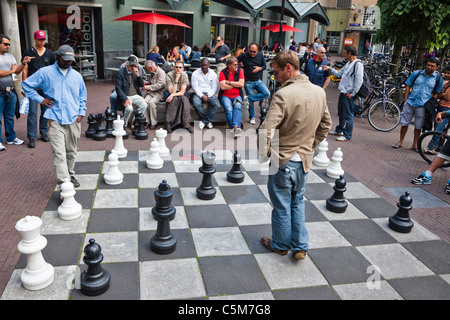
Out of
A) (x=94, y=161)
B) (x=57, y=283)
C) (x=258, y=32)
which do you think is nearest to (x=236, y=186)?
(x=94, y=161)

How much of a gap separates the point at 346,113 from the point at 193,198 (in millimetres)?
4412

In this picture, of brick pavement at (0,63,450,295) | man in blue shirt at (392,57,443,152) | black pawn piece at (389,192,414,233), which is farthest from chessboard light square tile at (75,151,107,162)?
man in blue shirt at (392,57,443,152)

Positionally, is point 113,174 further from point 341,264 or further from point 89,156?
point 341,264

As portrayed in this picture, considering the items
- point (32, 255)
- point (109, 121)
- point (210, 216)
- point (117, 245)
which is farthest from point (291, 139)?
point (109, 121)

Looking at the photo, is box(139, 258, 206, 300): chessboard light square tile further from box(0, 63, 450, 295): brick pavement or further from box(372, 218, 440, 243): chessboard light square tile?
box(372, 218, 440, 243): chessboard light square tile

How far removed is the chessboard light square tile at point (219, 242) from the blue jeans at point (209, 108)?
14.2ft

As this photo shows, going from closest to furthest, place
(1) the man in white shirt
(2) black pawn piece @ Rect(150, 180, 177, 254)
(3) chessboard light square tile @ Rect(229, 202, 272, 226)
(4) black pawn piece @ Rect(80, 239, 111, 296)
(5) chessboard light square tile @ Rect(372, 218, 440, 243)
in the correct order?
(4) black pawn piece @ Rect(80, 239, 111, 296) → (2) black pawn piece @ Rect(150, 180, 177, 254) → (5) chessboard light square tile @ Rect(372, 218, 440, 243) → (3) chessboard light square tile @ Rect(229, 202, 272, 226) → (1) the man in white shirt

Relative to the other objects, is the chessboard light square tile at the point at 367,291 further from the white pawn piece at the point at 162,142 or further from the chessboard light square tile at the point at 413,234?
the white pawn piece at the point at 162,142

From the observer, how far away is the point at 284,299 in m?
3.02

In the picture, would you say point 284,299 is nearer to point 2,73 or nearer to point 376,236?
point 376,236

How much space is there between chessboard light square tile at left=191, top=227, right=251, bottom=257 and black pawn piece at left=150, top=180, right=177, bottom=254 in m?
0.31

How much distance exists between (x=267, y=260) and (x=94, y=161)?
11.4ft

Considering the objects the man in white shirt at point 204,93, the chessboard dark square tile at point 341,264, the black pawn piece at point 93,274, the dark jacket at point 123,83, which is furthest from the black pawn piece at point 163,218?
the man in white shirt at point 204,93

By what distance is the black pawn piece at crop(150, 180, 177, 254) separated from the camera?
3.44 meters
